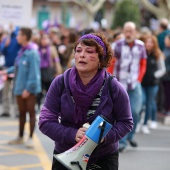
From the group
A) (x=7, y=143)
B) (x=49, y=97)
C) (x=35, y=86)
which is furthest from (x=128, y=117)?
(x=7, y=143)

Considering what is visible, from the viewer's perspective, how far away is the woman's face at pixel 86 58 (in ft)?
13.9

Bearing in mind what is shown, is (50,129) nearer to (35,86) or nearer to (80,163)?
(80,163)

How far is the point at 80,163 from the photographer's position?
405 cm

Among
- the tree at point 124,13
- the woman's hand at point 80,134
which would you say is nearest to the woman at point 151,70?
the woman's hand at point 80,134

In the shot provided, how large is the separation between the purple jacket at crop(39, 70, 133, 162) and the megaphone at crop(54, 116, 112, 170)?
0.59 feet

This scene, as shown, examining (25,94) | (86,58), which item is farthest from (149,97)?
(86,58)

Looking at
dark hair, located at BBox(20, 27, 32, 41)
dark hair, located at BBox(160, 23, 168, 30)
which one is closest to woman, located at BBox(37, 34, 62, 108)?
dark hair, located at BBox(160, 23, 168, 30)

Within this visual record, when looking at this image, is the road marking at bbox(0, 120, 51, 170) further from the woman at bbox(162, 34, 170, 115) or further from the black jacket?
the woman at bbox(162, 34, 170, 115)

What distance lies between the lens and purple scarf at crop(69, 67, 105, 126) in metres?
4.24

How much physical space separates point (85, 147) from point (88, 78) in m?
0.57

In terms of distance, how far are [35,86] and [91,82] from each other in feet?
14.9

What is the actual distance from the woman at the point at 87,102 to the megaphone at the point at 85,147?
156mm

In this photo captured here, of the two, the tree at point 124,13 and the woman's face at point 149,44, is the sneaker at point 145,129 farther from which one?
the tree at point 124,13

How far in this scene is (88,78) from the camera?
14.2ft
